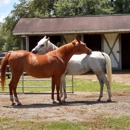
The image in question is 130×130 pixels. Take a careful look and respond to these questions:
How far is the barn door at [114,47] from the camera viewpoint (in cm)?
2189

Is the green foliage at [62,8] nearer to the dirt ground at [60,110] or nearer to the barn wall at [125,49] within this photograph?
the barn wall at [125,49]

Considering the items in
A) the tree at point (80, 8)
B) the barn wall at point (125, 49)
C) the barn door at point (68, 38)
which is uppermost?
the tree at point (80, 8)

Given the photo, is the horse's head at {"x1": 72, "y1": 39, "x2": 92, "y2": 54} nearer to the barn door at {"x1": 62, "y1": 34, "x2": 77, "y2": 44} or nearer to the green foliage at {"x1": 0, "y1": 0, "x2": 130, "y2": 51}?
the barn door at {"x1": 62, "y1": 34, "x2": 77, "y2": 44}

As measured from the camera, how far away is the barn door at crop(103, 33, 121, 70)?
21.9 m

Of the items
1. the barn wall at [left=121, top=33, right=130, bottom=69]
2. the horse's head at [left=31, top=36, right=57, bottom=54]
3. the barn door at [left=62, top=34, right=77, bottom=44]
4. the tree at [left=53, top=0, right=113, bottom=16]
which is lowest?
the barn wall at [left=121, top=33, right=130, bottom=69]

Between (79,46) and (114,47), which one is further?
(114,47)

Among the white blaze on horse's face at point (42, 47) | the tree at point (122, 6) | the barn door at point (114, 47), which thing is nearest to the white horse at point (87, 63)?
the white blaze on horse's face at point (42, 47)

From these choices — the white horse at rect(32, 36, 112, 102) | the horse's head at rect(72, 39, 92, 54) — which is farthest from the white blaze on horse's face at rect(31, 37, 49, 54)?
the horse's head at rect(72, 39, 92, 54)

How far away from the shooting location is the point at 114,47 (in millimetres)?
21984

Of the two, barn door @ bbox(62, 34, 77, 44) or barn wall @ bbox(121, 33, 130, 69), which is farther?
barn wall @ bbox(121, 33, 130, 69)

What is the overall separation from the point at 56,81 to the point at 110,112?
7.14 ft

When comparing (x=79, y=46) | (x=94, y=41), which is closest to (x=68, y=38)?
(x=94, y=41)

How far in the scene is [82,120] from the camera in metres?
6.64

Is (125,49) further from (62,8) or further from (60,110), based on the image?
(60,110)
